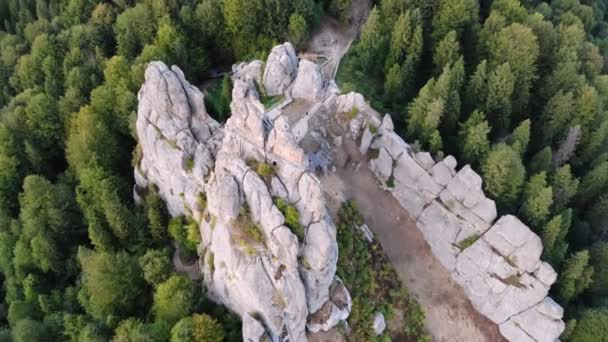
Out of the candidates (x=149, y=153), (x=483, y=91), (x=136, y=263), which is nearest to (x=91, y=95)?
(x=149, y=153)

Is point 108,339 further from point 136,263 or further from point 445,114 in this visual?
point 445,114

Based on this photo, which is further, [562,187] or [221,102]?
[221,102]

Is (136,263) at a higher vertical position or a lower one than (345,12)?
lower

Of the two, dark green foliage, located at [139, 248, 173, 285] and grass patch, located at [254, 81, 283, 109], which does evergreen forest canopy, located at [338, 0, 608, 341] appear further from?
dark green foliage, located at [139, 248, 173, 285]

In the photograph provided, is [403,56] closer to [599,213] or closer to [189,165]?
[599,213]

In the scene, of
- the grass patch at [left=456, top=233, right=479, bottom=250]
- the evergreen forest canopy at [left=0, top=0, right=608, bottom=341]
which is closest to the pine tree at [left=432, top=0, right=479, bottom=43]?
the evergreen forest canopy at [left=0, top=0, right=608, bottom=341]

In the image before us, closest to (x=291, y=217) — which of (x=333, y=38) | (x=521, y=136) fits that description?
(x=521, y=136)
